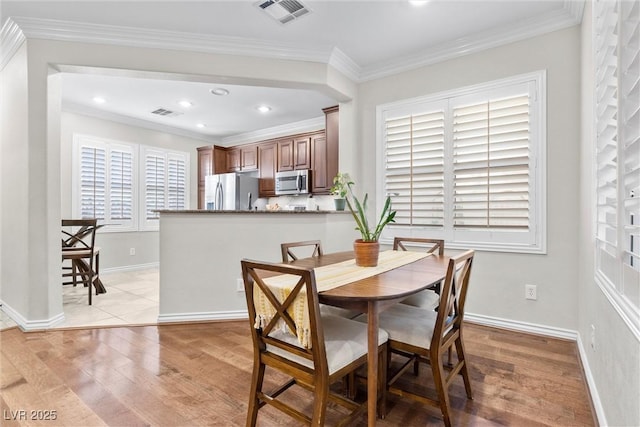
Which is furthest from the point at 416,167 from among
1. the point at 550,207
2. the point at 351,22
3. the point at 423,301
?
the point at 423,301

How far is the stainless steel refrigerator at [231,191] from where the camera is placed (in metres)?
5.68

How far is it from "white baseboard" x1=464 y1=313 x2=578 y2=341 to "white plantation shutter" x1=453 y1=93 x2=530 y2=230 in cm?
85

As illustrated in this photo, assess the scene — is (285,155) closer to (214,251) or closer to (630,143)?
(214,251)

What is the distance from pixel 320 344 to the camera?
1284 millimetres

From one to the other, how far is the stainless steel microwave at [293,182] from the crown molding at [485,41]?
194cm

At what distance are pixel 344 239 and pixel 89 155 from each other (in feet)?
14.4

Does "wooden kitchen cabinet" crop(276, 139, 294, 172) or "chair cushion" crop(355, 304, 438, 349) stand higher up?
"wooden kitchen cabinet" crop(276, 139, 294, 172)

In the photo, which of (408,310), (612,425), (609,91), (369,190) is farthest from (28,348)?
(609,91)

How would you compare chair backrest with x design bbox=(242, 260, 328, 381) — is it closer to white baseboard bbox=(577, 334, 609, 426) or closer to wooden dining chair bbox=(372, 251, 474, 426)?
wooden dining chair bbox=(372, 251, 474, 426)

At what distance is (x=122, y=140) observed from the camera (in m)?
5.49

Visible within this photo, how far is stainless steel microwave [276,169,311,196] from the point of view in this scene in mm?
5234

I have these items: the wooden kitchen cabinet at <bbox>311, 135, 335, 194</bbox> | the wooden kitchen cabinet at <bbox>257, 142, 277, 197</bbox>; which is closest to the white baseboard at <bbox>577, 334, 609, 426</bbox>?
the wooden kitchen cabinet at <bbox>311, 135, 335, 194</bbox>

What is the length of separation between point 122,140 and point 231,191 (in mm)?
2010

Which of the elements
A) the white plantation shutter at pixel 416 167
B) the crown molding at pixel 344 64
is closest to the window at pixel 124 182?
the crown molding at pixel 344 64
